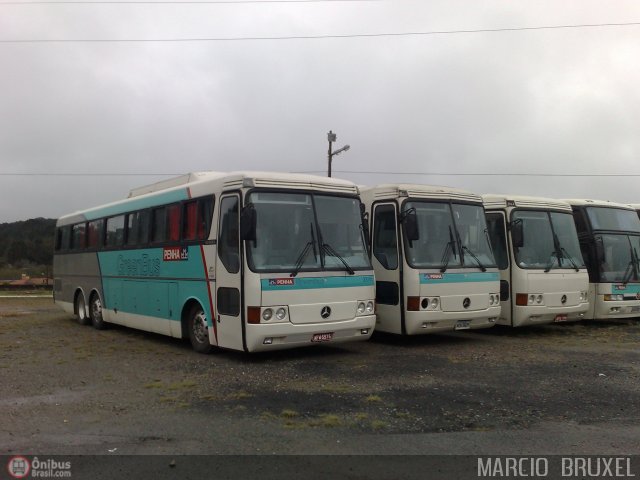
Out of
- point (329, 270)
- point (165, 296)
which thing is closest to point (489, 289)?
point (329, 270)

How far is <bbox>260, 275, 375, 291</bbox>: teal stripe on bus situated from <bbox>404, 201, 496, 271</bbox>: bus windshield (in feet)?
4.58

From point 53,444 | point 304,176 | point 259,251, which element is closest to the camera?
point 53,444

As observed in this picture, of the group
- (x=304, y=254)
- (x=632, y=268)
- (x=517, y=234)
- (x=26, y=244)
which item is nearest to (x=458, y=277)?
(x=517, y=234)

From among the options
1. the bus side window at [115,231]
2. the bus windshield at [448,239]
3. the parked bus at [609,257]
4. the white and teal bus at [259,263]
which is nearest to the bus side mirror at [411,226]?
the bus windshield at [448,239]

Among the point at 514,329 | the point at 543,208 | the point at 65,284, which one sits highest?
the point at 543,208

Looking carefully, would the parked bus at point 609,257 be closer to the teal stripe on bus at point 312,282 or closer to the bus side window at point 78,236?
the teal stripe on bus at point 312,282

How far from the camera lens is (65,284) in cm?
1794

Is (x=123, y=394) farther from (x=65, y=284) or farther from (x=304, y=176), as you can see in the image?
(x=65, y=284)

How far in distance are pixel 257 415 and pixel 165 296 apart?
222 inches

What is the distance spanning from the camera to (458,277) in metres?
11.2

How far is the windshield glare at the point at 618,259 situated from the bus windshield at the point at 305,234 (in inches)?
280

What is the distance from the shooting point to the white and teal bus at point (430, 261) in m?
11.0

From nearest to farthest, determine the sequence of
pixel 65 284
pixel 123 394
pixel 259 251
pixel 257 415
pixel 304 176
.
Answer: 1. pixel 257 415
2. pixel 123 394
3. pixel 259 251
4. pixel 304 176
5. pixel 65 284
